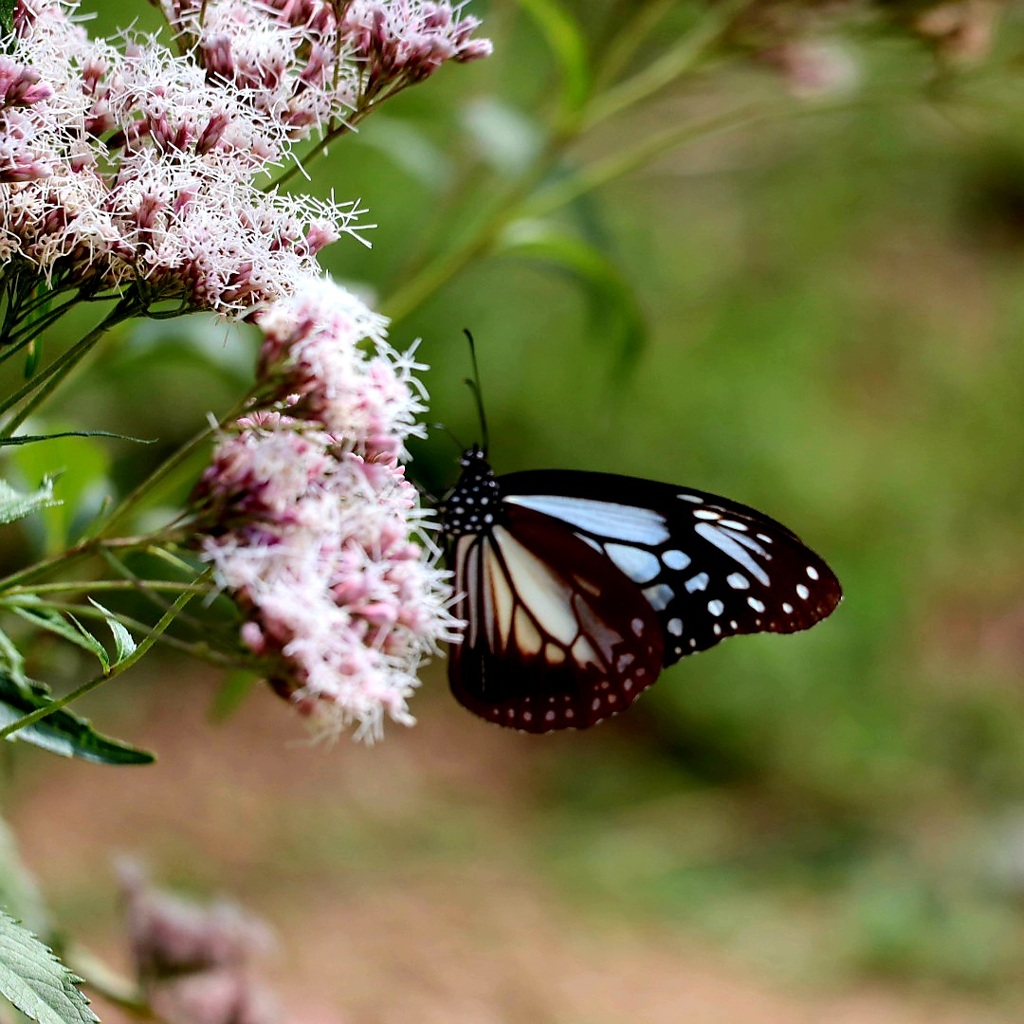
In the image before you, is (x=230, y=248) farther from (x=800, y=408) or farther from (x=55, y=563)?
(x=800, y=408)

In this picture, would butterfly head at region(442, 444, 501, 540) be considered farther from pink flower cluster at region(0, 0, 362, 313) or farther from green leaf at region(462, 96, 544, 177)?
pink flower cluster at region(0, 0, 362, 313)

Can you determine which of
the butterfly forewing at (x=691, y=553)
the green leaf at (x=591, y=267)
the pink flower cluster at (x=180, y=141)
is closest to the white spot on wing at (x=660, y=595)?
the butterfly forewing at (x=691, y=553)

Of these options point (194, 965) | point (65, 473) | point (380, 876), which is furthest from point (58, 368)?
point (380, 876)

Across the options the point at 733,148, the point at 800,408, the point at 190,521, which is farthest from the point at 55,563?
the point at 733,148

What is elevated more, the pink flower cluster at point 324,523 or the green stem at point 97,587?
the pink flower cluster at point 324,523

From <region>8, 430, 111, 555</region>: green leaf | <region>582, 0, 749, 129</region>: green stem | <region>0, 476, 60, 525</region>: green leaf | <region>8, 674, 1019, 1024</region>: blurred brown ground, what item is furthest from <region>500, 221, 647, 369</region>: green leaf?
<region>8, 674, 1019, 1024</region>: blurred brown ground

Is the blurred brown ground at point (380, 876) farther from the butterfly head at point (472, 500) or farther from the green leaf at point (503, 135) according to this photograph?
the green leaf at point (503, 135)
